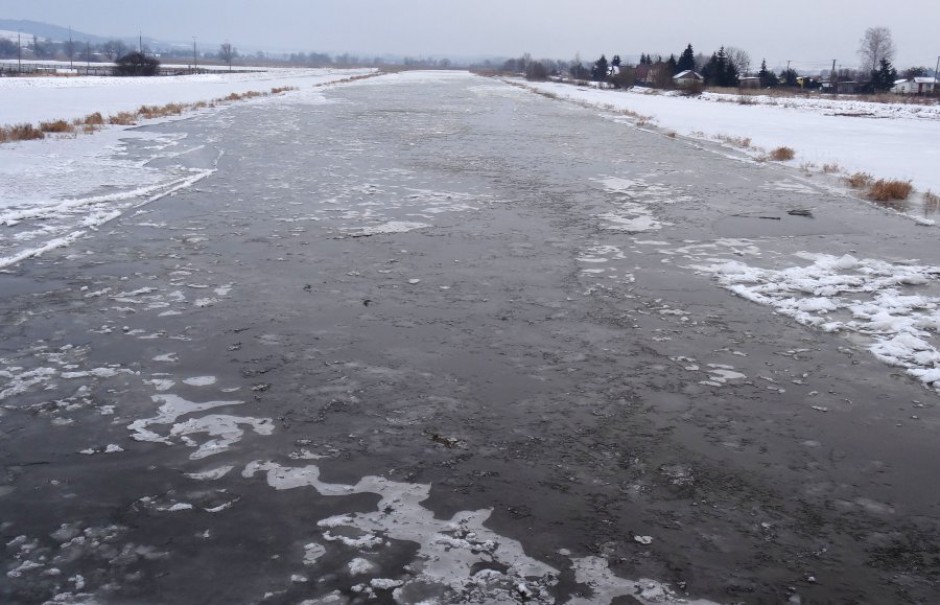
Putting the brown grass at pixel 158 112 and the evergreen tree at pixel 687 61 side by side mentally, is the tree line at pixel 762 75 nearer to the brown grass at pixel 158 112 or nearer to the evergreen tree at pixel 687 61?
the evergreen tree at pixel 687 61

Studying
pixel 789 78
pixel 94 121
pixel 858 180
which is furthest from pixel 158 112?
Answer: pixel 789 78

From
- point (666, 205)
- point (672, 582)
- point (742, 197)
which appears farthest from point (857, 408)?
point (742, 197)

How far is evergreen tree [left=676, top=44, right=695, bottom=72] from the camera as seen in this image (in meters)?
119

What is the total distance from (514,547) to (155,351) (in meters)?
3.79

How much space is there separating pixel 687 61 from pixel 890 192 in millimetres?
116017

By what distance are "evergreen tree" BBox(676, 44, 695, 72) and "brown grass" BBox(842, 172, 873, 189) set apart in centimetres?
11049

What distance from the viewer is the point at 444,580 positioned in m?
3.50

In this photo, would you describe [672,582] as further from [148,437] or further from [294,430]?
[148,437]

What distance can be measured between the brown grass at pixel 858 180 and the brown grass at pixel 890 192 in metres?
1.00

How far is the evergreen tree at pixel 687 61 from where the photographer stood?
119m

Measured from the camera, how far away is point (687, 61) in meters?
121

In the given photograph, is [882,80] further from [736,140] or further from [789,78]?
[736,140]

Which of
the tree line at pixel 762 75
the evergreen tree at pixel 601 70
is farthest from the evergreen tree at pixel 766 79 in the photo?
the evergreen tree at pixel 601 70

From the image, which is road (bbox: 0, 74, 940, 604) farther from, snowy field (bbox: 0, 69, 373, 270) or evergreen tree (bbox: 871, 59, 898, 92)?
evergreen tree (bbox: 871, 59, 898, 92)
